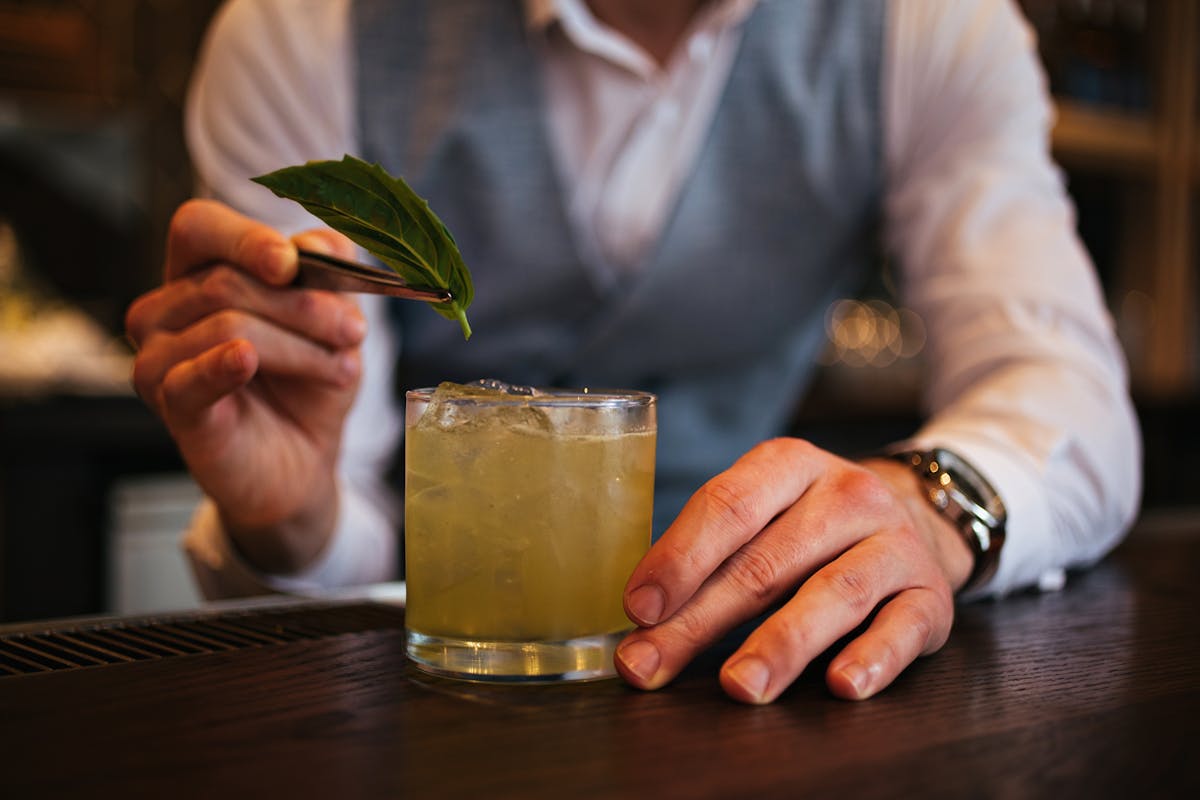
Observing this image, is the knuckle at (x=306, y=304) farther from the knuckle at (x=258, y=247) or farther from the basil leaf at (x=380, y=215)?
the basil leaf at (x=380, y=215)

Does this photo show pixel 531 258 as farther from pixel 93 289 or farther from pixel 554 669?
pixel 93 289

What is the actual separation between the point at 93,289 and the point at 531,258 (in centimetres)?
261

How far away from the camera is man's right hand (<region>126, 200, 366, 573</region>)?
0.94 metres

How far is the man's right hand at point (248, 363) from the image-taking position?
937 mm

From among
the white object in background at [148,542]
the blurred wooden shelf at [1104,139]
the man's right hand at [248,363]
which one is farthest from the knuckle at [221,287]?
the blurred wooden shelf at [1104,139]

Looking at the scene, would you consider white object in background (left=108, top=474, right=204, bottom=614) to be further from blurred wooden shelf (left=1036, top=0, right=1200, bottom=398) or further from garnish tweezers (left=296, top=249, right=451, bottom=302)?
blurred wooden shelf (left=1036, top=0, right=1200, bottom=398)

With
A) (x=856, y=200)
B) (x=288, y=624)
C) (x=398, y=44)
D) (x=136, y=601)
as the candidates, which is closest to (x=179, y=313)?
(x=288, y=624)

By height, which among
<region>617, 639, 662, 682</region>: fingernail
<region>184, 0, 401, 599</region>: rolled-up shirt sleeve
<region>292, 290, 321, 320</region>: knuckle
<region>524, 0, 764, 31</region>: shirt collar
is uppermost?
<region>524, 0, 764, 31</region>: shirt collar

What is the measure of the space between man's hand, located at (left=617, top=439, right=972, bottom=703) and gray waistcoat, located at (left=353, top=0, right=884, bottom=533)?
0.72 meters

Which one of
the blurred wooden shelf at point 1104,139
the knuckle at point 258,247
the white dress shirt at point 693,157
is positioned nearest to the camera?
the knuckle at point 258,247

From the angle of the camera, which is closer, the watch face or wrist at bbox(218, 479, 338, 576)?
the watch face

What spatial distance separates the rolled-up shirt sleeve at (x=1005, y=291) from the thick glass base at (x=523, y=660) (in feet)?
1.34

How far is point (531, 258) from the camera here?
1500 mm

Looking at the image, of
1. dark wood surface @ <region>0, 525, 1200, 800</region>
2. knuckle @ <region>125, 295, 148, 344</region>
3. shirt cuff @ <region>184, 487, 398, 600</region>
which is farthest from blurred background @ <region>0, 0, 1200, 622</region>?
dark wood surface @ <region>0, 525, 1200, 800</region>
